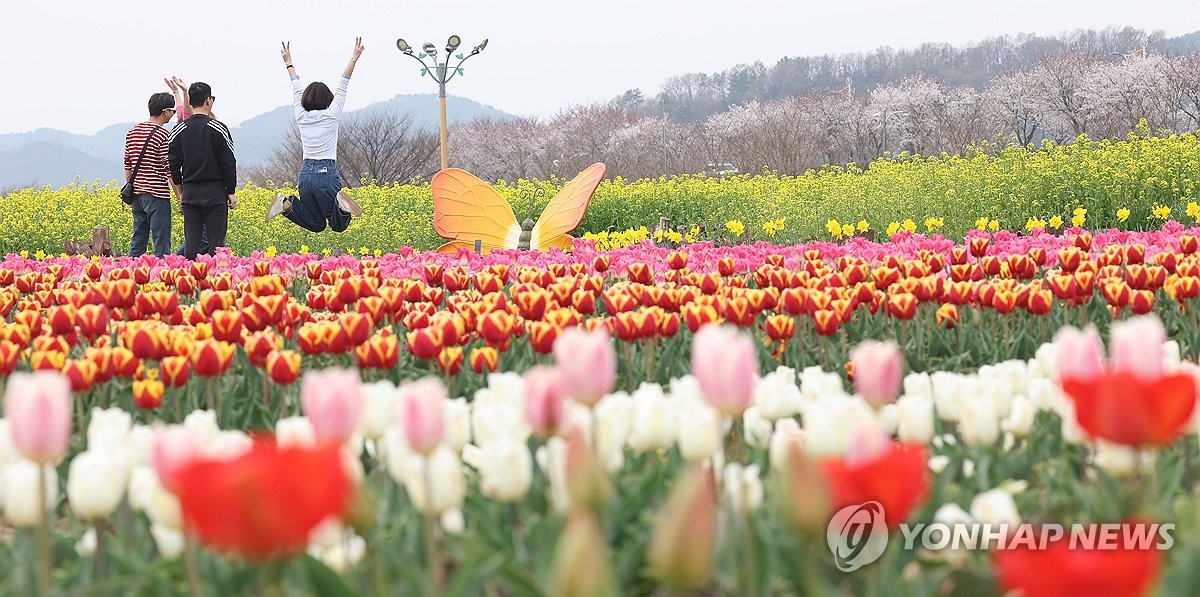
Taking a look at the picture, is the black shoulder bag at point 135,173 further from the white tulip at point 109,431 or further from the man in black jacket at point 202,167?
the white tulip at point 109,431

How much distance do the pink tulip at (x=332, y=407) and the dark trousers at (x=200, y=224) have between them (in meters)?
8.72

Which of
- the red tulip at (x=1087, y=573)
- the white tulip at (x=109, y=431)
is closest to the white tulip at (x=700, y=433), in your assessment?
the red tulip at (x=1087, y=573)

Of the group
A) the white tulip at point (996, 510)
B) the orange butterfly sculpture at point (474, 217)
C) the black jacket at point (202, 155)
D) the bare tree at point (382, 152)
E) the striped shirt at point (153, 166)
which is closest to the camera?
the white tulip at point (996, 510)

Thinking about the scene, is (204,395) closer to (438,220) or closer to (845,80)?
(438,220)

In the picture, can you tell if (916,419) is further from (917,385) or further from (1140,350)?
(1140,350)

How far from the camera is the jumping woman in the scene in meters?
10.2

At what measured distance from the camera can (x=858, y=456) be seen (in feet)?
4.27

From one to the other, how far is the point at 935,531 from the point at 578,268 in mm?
4213

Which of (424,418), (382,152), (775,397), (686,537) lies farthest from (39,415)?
(382,152)

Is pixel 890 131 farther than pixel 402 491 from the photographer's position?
Yes

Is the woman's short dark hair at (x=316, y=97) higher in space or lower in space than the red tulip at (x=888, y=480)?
higher

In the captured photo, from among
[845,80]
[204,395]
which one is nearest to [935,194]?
[204,395]

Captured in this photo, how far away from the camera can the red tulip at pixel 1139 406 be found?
1.29m

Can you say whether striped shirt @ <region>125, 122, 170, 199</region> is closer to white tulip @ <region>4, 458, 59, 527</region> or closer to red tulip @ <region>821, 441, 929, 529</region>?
white tulip @ <region>4, 458, 59, 527</region>
